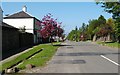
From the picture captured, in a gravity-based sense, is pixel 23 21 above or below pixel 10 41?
above

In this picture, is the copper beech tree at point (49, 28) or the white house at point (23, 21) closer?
the copper beech tree at point (49, 28)

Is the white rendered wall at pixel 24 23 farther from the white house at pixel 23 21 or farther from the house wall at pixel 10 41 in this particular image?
the house wall at pixel 10 41

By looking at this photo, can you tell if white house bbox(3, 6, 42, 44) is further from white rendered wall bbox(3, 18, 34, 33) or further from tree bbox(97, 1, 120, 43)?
tree bbox(97, 1, 120, 43)

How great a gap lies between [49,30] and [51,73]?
43.1 metres

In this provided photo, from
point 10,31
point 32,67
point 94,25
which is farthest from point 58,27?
point 94,25

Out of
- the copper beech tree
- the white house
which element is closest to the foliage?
the copper beech tree

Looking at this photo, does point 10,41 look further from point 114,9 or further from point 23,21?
point 23,21

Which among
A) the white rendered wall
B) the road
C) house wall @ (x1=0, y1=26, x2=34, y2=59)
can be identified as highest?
the white rendered wall

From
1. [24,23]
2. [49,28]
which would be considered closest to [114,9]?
[49,28]

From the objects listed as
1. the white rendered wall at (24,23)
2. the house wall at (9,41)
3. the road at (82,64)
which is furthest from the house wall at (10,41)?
the white rendered wall at (24,23)

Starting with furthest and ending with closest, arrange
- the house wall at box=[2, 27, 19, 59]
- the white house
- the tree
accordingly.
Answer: the white house < the tree < the house wall at box=[2, 27, 19, 59]

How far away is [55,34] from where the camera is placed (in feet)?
194

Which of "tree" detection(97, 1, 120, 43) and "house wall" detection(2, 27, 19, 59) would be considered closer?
"house wall" detection(2, 27, 19, 59)

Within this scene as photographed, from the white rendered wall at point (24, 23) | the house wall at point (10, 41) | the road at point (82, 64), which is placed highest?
the white rendered wall at point (24, 23)
